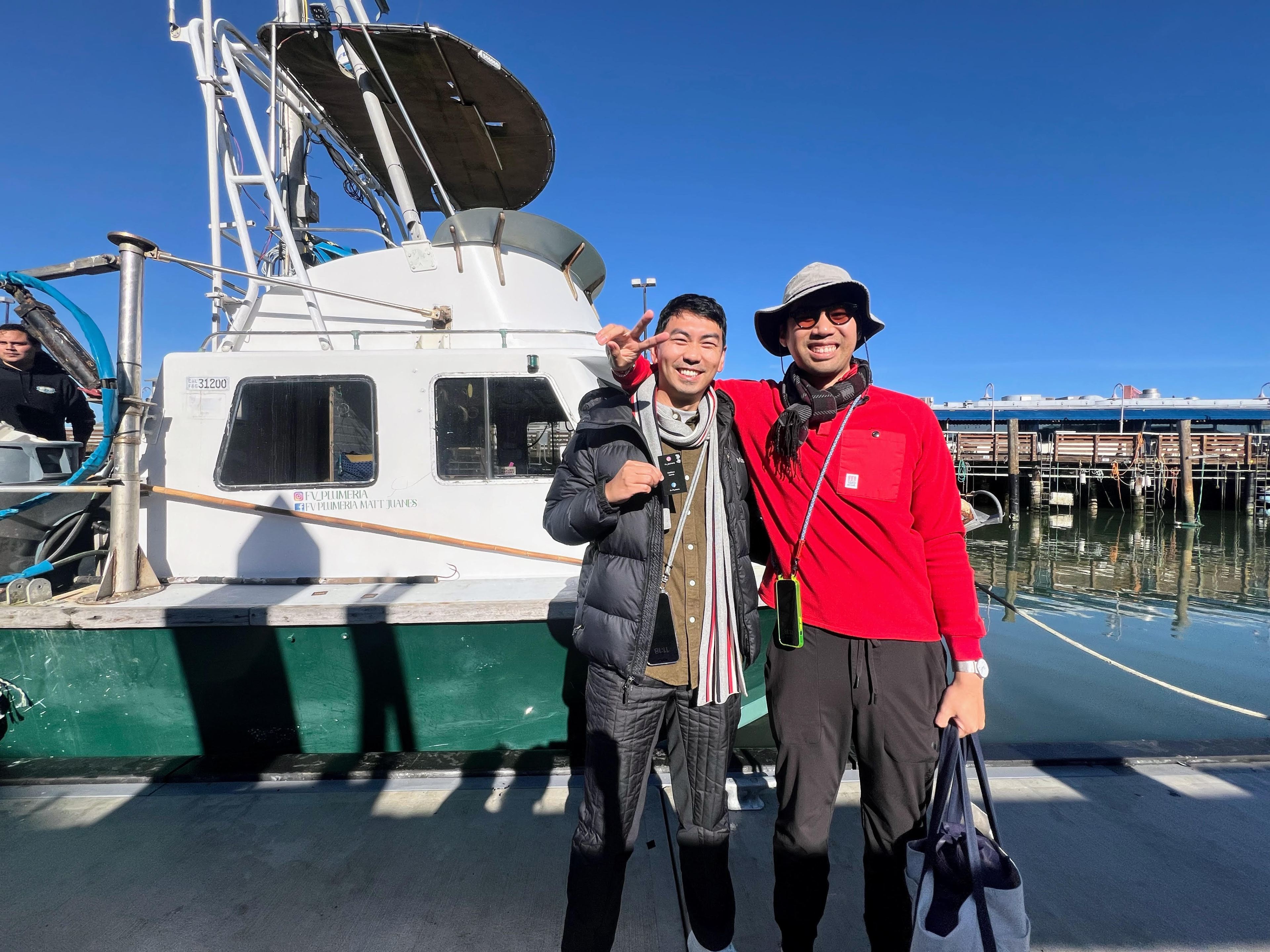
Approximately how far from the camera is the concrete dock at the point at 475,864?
2.08 m

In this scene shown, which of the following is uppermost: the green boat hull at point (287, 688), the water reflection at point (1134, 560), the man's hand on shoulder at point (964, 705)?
the man's hand on shoulder at point (964, 705)

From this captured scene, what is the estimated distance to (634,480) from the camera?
167 cm

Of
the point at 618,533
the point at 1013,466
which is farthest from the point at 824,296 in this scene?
the point at 1013,466

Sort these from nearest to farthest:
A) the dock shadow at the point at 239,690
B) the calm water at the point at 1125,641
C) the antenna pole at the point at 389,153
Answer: the dock shadow at the point at 239,690, the antenna pole at the point at 389,153, the calm water at the point at 1125,641

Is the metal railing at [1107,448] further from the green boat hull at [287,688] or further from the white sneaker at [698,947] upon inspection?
the white sneaker at [698,947]

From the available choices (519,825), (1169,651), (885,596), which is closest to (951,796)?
(885,596)

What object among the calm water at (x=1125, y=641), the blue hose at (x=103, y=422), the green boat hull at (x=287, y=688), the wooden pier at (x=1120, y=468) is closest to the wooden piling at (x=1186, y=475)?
the wooden pier at (x=1120, y=468)

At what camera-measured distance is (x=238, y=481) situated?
146 inches

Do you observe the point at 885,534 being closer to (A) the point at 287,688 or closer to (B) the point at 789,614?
(B) the point at 789,614

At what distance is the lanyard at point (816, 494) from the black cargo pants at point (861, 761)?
203 mm

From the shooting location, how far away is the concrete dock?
A: 2078mm

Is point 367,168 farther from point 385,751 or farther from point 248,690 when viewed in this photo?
point 385,751

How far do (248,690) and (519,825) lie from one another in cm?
168

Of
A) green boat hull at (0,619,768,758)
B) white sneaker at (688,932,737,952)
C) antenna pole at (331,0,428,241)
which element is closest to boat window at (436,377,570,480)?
green boat hull at (0,619,768,758)
